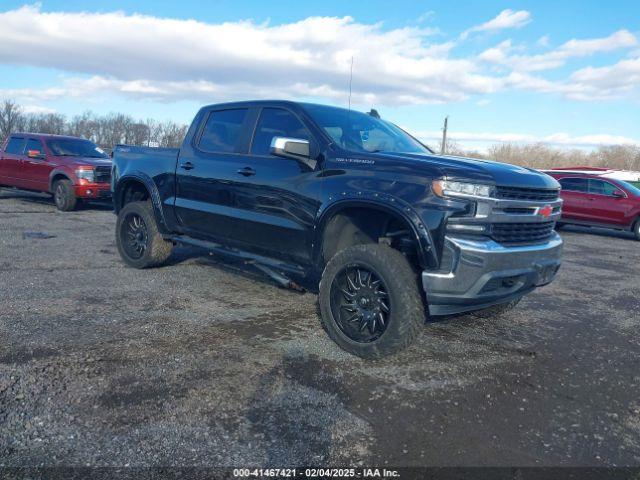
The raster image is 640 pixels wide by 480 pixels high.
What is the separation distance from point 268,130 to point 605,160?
231ft

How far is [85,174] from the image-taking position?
1216cm

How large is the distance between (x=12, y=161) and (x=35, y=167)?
42.4 inches

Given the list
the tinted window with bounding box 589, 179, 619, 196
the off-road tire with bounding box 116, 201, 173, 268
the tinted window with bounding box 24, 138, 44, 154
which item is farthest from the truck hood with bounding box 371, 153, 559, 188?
the tinted window with bounding box 24, 138, 44, 154

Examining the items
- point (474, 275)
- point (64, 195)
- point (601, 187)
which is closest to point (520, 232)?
point (474, 275)

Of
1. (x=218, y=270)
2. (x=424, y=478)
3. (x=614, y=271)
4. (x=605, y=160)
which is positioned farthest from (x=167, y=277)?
(x=605, y=160)

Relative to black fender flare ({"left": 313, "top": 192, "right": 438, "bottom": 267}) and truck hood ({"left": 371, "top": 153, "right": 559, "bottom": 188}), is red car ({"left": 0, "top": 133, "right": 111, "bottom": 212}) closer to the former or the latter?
black fender flare ({"left": 313, "top": 192, "right": 438, "bottom": 267})

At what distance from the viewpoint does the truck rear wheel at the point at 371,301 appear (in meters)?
3.86

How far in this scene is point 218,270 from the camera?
691 cm

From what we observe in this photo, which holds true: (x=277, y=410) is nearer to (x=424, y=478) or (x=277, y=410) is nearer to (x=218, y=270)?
(x=424, y=478)

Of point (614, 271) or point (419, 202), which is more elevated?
point (419, 202)

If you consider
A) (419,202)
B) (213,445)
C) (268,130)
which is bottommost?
(213,445)

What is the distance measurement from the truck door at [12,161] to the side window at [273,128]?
34.6 ft

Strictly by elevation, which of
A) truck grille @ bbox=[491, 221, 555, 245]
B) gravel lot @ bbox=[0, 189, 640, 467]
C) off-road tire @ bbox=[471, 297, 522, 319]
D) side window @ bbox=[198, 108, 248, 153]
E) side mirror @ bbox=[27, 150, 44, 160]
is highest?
side window @ bbox=[198, 108, 248, 153]

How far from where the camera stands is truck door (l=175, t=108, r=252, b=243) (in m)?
5.29
